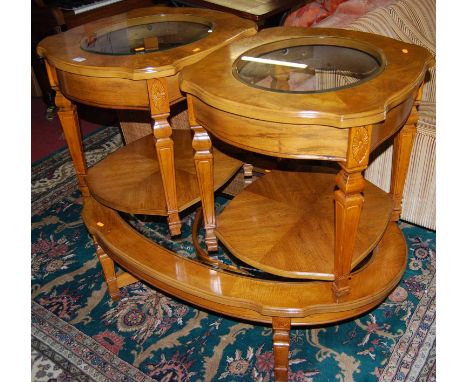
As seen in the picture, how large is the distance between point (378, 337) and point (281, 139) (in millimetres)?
939

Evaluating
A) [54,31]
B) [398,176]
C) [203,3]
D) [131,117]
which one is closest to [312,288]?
[398,176]

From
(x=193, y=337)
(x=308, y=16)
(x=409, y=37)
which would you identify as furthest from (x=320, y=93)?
(x=308, y=16)

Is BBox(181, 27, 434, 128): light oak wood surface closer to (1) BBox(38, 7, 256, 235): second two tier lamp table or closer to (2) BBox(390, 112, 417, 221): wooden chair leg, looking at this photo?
(1) BBox(38, 7, 256, 235): second two tier lamp table

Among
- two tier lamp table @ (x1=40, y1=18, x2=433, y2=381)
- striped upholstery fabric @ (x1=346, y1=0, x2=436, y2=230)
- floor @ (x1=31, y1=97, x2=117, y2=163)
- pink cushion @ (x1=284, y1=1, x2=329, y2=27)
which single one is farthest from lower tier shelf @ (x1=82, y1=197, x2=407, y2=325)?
floor @ (x1=31, y1=97, x2=117, y2=163)

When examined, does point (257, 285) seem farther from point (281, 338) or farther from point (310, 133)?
point (310, 133)

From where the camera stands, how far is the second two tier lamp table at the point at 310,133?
1.24m

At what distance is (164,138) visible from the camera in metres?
1.63

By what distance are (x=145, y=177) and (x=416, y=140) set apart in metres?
1.12

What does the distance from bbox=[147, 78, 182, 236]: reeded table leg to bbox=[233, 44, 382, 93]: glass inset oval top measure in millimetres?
259

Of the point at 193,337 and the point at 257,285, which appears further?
the point at 193,337

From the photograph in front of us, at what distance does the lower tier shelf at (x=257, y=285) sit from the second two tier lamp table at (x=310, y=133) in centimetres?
1

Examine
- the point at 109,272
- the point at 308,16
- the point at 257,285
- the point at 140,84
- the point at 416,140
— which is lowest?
the point at 109,272

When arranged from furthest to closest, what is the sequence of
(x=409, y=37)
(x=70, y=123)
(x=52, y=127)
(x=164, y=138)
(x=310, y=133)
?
(x=52, y=127), (x=409, y=37), (x=70, y=123), (x=164, y=138), (x=310, y=133)

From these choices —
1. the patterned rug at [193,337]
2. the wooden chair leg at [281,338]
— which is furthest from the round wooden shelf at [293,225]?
the patterned rug at [193,337]
